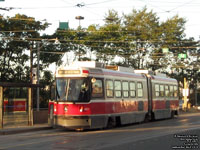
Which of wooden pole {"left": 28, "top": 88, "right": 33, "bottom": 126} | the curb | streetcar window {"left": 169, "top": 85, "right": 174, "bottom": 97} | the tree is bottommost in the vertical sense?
the curb

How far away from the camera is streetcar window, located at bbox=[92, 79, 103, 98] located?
20.9 metres

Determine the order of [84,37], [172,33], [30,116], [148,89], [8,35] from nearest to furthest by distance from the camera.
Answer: [30,116] < [148,89] < [8,35] < [84,37] < [172,33]

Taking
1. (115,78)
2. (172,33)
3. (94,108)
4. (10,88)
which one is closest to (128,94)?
(115,78)

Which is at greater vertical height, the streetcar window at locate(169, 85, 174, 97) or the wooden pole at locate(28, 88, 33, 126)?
the streetcar window at locate(169, 85, 174, 97)

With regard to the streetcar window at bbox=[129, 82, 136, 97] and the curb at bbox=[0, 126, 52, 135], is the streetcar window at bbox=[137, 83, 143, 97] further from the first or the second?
the curb at bbox=[0, 126, 52, 135]

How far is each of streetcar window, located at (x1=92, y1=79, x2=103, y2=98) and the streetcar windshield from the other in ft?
1.81

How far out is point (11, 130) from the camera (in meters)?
21.0

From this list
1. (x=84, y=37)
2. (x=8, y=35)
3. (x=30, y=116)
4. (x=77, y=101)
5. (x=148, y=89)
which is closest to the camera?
(x=77, y=101)

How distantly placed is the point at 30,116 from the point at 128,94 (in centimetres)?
605

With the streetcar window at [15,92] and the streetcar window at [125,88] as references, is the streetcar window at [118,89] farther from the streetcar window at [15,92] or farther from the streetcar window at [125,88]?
the streetcar window at [15,92]

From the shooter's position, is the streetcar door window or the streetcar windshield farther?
the streetcar door window

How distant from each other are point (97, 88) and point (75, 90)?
4.53 ft

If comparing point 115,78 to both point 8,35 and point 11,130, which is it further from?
point 8,35

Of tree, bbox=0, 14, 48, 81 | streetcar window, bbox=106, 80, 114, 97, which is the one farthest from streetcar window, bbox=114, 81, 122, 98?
tree, bbox=0, 14, 48, 81
